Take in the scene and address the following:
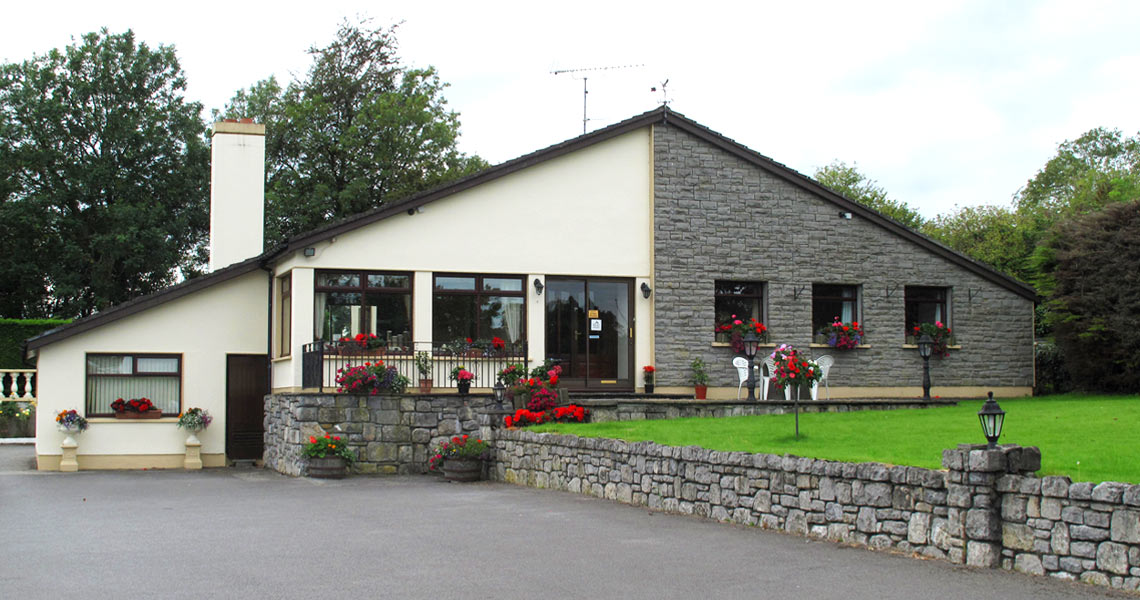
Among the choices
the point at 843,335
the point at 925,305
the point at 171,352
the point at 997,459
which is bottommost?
the point at 997,459

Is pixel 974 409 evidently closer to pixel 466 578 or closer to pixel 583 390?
pixel 583 390

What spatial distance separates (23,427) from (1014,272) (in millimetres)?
28058

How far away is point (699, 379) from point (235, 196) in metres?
10.2

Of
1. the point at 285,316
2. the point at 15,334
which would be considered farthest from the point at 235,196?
the point at 15,334

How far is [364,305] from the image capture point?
2028cm

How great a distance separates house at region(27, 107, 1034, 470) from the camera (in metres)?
20.4

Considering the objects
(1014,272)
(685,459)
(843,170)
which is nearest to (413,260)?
(685,459)

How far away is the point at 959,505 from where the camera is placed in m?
8.95

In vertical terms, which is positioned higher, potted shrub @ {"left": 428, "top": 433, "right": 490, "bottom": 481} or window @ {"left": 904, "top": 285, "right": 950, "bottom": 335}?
window @ {"left": 904, "top": 285, "right": 950, "bottom": 335}

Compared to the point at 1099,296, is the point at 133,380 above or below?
below

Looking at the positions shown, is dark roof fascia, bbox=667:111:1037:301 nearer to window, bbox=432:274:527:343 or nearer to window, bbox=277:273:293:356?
window, bbox=432:274:527:343

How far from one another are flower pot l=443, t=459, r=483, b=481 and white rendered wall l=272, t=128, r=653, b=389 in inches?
139

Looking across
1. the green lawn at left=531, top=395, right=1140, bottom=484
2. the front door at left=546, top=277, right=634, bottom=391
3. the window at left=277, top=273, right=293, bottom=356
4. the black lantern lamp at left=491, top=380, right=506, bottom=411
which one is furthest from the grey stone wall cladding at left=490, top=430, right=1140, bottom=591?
the window at left=277, top=273, right=293, bottom=356

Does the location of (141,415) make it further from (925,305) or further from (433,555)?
(925,305)
